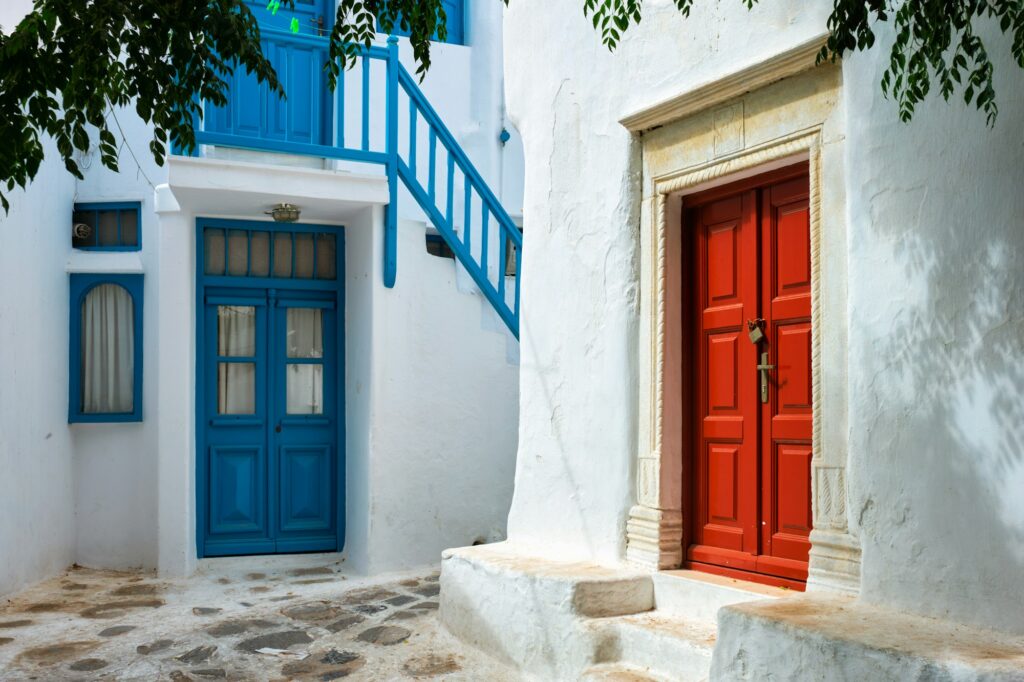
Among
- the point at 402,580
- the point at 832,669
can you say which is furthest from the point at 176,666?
the point at 832,669

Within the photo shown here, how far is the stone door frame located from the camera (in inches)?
170

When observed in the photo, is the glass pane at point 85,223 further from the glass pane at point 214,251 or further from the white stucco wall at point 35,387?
the glass pane at point 214,251

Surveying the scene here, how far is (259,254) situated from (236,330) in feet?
2.23

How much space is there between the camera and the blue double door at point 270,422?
858 cm

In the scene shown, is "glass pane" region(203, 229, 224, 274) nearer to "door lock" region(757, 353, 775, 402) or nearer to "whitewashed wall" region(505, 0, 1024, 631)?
"whitewashed wall" region(505, 0, 1024, 631)

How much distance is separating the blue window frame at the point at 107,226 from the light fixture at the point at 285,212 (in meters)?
1.27

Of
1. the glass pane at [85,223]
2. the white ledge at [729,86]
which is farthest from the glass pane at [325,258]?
the white ledge at [729,86]

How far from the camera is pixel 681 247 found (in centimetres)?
550

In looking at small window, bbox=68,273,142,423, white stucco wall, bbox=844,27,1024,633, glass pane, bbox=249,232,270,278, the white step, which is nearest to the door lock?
white stucco wall, bbox=844,27,1024,633

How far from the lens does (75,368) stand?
8.62m

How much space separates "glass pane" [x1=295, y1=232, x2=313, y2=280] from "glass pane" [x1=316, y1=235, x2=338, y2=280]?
60mm

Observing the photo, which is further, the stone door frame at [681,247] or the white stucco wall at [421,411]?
the white stucco wall at [421,411]

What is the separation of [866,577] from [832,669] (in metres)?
0.59

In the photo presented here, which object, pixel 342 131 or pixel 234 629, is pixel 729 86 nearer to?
pixel 342 131
